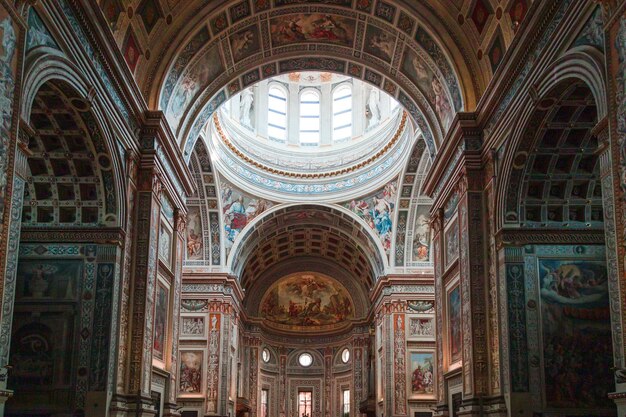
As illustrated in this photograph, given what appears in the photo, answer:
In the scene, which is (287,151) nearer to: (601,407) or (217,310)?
(217,310)

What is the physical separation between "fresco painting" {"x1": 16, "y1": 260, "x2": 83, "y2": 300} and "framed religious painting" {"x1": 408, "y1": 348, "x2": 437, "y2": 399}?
778 inches

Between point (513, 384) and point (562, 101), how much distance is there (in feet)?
19.4

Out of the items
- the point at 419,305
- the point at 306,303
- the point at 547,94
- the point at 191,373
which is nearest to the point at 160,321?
the point at 547,94

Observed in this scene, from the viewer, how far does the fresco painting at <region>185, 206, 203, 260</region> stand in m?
33.8

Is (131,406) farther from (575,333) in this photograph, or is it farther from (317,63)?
(317,63)

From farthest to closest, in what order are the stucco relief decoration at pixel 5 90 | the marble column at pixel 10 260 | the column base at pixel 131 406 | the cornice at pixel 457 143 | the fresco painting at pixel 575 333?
1. the cornice at pixel 457 143
2. the column base at pixel 131 406
3. the fresco painting at pixel 575 333
4. the marble column at pixel 10 260
5. the stucco relief decoration at pixel 5 90

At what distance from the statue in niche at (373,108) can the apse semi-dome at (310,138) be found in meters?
0.05

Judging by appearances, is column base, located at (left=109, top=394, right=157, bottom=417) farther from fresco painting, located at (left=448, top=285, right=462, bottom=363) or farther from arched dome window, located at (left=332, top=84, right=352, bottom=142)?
arched dome window, located at (left=332, top=84, right=352, bottom=142)

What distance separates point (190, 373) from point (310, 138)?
44.8 feet

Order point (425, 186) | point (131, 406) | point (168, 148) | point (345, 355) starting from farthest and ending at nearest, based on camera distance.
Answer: point (345, 355) → point (425, 186) → point (168, 148) → point (131, 406)

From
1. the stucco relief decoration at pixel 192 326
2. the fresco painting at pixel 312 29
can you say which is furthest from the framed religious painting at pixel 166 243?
the stucco relief decoration at pixel 192 326

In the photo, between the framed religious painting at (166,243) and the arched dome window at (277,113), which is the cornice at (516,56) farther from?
the arched dome window at (277,113)

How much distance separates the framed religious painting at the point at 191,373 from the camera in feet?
107

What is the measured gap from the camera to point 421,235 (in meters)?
34.0
